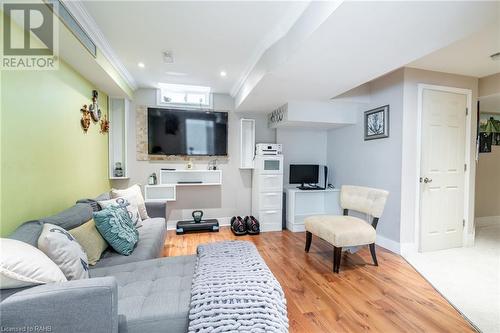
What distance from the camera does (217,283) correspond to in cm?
126

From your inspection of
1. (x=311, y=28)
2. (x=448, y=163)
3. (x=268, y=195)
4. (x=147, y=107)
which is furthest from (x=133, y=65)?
(x=448, y=163)

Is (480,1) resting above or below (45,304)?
above

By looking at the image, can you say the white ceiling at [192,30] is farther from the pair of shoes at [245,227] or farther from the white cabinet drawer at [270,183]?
the pair of shoes at [245,227]

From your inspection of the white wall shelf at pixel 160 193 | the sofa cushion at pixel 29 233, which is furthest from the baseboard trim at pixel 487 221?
the sofa cushion at pixel 29 233

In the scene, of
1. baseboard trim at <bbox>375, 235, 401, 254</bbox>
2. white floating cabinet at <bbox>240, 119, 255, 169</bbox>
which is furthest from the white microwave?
baseboard trim at <bbox>375, 235, 401, 254</bbox>

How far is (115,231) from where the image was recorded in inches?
73.7

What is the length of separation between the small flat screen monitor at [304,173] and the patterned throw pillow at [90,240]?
322 cm

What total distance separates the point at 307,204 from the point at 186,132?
2564 millimetres

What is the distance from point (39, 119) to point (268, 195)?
10.1 ft

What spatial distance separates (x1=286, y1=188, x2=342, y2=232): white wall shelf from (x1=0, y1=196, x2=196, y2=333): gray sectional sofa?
102 inches

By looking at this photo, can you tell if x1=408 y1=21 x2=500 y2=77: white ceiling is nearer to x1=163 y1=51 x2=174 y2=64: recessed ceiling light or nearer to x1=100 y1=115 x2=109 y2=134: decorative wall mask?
x1=163 y1=51 x2=174 y2=64: recessed ceiling light

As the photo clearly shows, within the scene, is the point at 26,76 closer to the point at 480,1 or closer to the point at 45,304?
the point at 45,304

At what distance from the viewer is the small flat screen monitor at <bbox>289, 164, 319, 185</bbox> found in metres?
4.30

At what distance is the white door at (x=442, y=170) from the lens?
2.95 meters
